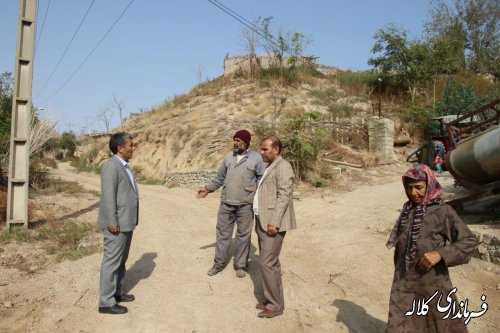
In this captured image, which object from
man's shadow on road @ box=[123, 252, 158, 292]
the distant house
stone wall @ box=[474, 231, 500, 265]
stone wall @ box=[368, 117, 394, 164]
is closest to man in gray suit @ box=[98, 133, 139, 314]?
man's shadow on road @ box=[123, 252, 158, 292]

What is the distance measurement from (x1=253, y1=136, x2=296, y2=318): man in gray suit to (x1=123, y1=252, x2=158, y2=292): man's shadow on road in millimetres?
1678

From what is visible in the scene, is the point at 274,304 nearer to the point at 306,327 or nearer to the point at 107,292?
the point at 306,327

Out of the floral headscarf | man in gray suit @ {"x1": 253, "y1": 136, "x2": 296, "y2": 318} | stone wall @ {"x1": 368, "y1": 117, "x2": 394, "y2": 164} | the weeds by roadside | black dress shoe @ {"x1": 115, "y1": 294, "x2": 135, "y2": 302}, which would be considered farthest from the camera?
stone wall @ {"x1": 368, "y1": 117, "x2": 394, "y2": 164}

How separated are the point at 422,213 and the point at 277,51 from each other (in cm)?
2140

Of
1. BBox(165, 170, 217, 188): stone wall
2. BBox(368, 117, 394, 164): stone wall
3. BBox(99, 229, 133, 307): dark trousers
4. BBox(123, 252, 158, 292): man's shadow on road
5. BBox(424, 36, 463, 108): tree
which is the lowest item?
BBox(123, 252, 158, 292): man's shadow on road

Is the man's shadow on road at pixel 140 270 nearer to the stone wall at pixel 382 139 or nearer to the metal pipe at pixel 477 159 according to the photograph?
the metal pipe at pixel 477 159

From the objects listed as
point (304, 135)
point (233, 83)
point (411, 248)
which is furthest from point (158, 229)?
point (233, 83)

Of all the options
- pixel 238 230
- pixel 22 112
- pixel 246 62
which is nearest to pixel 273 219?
pixel 238 230

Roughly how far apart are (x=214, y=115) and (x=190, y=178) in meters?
5.42

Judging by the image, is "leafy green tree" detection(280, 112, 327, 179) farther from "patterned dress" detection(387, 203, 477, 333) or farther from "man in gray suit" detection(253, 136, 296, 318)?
"patterned dress" detection(387, 203, 477, 333)

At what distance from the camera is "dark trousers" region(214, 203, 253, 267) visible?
191 inches

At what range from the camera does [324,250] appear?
609 centimetres

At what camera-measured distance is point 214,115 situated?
18453mm

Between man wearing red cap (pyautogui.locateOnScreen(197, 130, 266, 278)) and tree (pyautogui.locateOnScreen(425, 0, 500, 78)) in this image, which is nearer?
man wearing red cap (pyautogui.locateOnScreen(197, 130, 266, 278))
